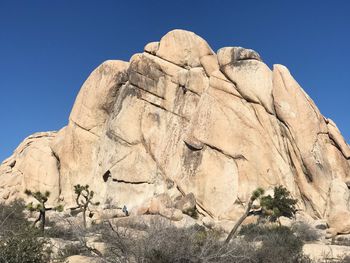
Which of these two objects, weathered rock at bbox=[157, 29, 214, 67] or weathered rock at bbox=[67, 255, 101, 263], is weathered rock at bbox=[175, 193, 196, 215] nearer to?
weathered rock at bbox=[157, 29, 214, 67]

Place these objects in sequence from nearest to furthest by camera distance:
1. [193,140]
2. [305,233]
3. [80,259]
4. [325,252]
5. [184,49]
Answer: [80,259], [325,252], [305,233], [193,140], [184,49]

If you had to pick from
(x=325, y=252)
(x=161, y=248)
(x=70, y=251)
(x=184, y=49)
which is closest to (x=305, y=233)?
(x=325, y=252)

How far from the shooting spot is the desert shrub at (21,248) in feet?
32.7

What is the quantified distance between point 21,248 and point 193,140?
25788 millimetres

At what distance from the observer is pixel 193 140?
116ft

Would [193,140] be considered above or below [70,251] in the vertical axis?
above

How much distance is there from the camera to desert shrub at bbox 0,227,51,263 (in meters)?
9.96

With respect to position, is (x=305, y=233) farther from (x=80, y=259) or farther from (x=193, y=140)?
(x=80, y=259)

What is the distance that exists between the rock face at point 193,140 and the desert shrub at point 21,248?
20.1m

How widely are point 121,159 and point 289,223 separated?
1635cm

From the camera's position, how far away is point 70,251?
13.4 metres

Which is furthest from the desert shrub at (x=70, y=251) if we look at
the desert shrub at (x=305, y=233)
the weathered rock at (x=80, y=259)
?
the desert shrub at (x=305, y=233)

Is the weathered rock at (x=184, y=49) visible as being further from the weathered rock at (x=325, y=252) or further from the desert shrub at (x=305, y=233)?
the weathered rock at (x=325, y=252)

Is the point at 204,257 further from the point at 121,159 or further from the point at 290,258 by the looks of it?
the point at 121,159
